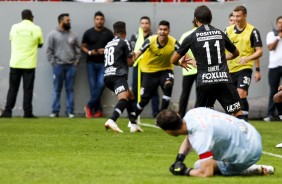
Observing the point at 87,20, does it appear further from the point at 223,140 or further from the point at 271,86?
the point at 223,140

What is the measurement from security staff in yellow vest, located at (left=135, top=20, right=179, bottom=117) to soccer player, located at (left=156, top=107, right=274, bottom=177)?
28.5 feet

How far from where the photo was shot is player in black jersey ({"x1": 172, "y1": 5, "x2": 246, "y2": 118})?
14633 mm

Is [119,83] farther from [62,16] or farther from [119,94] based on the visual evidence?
[62,16]

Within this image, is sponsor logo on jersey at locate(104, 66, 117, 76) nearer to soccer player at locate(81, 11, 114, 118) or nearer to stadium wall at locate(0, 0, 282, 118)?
soccer player at locate(81, 11, 114, 118)

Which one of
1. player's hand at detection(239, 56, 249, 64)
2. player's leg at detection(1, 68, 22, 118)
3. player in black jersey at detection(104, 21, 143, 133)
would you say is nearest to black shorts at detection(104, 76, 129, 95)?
player in black jersey at detection(104, 21, 143, 133)

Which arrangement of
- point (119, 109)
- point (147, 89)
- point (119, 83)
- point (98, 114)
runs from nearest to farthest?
point (119, 109), point (119, 83), point (147, 89), point (98, 114)

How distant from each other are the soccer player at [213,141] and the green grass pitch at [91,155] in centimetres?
18

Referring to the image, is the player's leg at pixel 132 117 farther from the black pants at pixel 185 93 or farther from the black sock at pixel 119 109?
the black pants at pixel 185 93

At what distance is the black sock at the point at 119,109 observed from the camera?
17.9 metres

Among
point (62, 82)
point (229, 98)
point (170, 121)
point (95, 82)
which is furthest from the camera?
point (95, 82)

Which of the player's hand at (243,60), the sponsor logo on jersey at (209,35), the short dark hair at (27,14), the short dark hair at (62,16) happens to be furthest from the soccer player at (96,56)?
the sponsor logo on jersey at (209,35)

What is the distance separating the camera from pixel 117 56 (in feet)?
58.9

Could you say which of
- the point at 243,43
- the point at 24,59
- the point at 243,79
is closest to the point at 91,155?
the point at 243,79

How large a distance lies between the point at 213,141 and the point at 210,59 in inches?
176
